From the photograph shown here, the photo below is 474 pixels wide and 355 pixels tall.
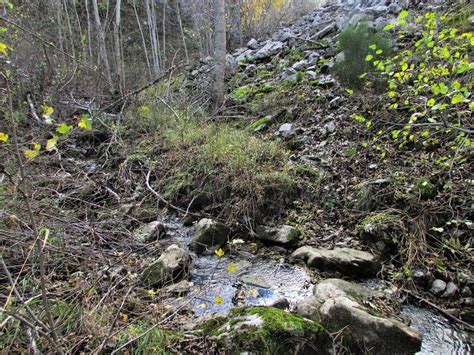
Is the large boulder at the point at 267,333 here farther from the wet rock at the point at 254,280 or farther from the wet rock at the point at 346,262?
the wet rock at the point at 346,262

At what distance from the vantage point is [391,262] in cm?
279

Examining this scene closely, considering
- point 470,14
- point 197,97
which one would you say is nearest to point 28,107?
point 197,97

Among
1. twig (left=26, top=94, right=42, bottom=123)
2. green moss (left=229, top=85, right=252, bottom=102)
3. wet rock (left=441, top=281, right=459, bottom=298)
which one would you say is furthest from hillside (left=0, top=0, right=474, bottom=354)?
green moss (left=229, top=85, right=252, bottom=102)

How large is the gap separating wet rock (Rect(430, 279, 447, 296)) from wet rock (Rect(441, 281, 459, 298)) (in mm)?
25

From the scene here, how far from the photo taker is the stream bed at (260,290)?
2.07 m

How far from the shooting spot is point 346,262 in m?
2.71

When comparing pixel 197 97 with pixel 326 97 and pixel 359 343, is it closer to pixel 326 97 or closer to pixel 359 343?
pixel 326 97

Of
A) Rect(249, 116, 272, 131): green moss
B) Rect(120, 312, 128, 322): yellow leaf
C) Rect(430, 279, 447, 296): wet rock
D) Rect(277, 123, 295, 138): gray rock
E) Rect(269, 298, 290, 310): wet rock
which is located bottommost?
Rect(430, 279, 447, 296): wet rock

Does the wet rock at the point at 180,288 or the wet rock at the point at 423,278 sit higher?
the wet rock at the point at 180,288

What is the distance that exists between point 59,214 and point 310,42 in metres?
6.09

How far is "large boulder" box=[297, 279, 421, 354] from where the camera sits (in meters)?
1.93

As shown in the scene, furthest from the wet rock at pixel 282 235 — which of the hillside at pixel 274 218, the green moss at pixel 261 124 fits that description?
the green moss at pixel 261 124

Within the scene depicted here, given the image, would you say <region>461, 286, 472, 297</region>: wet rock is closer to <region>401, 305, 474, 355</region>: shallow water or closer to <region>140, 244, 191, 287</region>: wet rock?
<region>401, 305, 474, 355</region>: shallow water

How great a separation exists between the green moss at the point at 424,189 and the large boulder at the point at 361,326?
4.30ft
